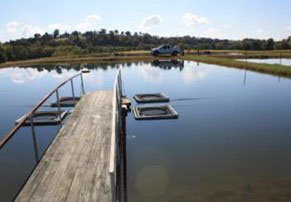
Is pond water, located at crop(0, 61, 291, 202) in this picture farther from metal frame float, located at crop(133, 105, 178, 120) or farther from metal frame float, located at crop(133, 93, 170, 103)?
metal frame float, located at crop(133, 93, 170, 103)

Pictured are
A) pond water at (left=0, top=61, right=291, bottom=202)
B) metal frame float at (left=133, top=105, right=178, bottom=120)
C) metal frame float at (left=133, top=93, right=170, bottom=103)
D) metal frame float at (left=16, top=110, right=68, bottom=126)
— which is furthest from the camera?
metal frame float at (left=133, top=93, right=170, bottom=103)

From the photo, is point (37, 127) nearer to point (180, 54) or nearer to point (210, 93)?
point (210, 93)

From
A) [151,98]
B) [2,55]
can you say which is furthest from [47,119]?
[2,55]

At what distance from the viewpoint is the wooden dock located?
6.12 metres

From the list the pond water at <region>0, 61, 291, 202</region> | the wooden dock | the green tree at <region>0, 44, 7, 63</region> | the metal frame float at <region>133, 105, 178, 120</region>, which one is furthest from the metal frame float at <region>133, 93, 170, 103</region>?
the green tree at <region>0, 44, 7, 63</region>

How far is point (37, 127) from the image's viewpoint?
1694 centimetres

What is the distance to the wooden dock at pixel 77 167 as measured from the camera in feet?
20.1

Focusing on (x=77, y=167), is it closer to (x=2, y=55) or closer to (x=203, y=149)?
(x=203, y=149)

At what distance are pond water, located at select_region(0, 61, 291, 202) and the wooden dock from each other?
7.08ft

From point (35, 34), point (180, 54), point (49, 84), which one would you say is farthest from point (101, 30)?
point (49, 84)

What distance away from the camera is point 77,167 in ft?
24.2

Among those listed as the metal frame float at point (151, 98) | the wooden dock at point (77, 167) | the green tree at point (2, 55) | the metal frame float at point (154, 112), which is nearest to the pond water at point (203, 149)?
the metal frame float at point (154, 112)

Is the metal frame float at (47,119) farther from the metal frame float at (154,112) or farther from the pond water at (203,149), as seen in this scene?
the metal frame float at (154,112)

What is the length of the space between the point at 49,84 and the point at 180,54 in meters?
37.3
